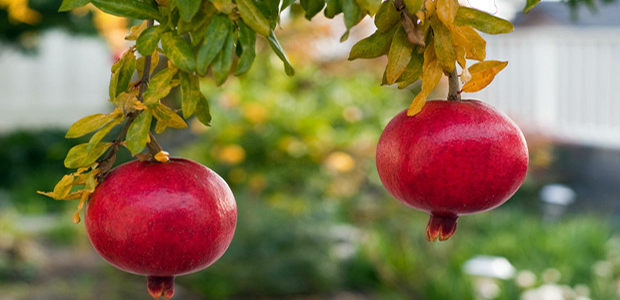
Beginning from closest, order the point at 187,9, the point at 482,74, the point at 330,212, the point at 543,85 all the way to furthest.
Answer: the point at 187,9, the point at 482,74, the point at 330,212, the point at 543,85

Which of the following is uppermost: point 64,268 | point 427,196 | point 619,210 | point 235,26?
point 235,26

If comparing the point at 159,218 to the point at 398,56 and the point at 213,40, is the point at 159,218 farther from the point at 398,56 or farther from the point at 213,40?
the point at 398,56

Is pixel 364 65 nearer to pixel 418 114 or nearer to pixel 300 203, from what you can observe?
pixel 300 203

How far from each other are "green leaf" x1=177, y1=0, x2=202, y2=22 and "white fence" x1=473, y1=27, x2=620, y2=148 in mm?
7444

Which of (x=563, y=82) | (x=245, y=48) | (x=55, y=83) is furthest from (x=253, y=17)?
(x=55, y=83)

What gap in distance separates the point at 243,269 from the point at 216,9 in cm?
405

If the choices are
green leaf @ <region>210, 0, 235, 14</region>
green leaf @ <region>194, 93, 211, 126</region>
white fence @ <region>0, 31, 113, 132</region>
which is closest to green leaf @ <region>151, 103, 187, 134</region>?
green leaf @ <region>194, 93, 211, 126</region>

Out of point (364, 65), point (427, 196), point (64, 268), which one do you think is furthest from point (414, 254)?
point (427, 196)

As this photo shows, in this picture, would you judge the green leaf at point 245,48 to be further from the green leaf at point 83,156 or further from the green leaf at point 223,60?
the green leaf at point 83,156

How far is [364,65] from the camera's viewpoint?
8.24 meters

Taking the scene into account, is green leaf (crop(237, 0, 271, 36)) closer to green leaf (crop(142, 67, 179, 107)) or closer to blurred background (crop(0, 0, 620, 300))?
green leaf (crop(142, 67, 179, 107))

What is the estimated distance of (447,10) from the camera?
68cm

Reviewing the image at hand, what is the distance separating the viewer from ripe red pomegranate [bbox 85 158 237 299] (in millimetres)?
672

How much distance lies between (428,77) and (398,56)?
4 centimetres
